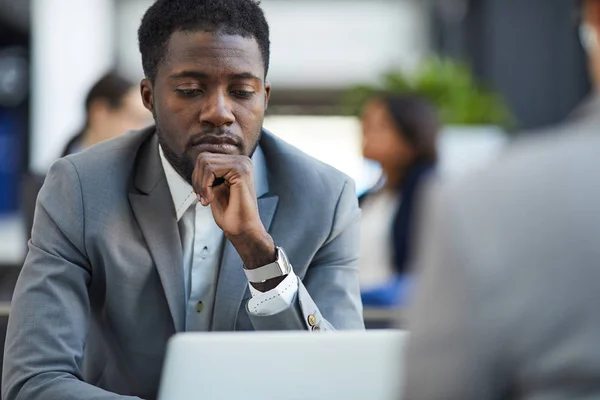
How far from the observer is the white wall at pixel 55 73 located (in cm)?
1112

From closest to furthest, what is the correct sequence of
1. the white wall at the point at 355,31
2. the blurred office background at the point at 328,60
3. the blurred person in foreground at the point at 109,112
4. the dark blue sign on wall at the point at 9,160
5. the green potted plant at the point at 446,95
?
the blurred person in foreground at the point at 109,112, the green potted plant at the point at 446,95, the dark blue sign on wall at the point at 9,160, the blurred office background at the point at 328,60, the white wall at the point at 355,31

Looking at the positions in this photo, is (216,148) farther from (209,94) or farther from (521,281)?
(521,281)

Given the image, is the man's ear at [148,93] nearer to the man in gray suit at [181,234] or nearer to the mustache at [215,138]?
the man in gray suit at [181,234]

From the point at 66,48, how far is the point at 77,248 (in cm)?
1004

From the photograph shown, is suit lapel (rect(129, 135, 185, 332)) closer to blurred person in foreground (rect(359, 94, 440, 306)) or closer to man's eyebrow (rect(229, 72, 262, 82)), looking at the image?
man's eyebrow (rect(229, 72, 262, 82))

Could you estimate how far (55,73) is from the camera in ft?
37.2

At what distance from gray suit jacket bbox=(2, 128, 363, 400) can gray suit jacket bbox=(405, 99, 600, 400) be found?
0.82 metres

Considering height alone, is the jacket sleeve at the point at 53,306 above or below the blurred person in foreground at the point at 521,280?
below

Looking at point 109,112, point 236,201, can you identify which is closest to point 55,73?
point 109,112

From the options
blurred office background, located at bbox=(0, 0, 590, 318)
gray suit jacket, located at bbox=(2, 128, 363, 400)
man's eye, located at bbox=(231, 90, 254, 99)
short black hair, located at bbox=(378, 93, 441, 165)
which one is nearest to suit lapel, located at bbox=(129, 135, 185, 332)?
gray suit jacket, located at bbox=(2, 128, 363, 400)

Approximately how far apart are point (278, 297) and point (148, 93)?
1.52ft

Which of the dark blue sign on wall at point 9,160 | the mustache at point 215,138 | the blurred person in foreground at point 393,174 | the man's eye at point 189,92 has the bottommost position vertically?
the dark blue sign on wall at point 9,160

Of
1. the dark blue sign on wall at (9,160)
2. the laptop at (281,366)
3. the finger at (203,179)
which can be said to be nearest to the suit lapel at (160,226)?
the finger at (203,179)

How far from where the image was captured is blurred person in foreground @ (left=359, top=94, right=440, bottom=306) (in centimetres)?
470
